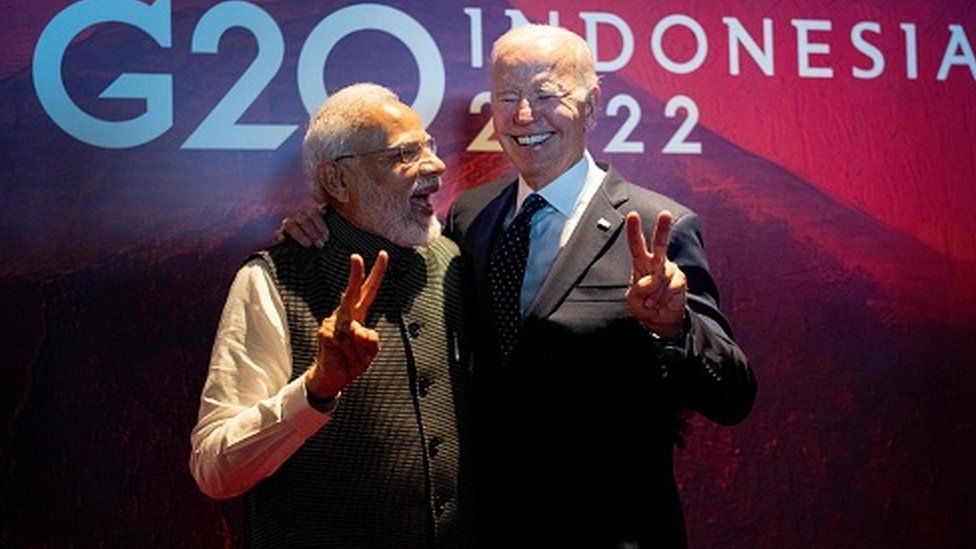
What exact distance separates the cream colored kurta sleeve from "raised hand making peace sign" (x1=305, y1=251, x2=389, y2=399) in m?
0.09

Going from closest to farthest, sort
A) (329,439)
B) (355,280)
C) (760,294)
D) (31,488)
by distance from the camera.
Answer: (355,280) → (329,439) → (31,488) → (760,294)

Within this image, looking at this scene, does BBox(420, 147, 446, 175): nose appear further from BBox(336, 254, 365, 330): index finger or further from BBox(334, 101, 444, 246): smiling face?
BBox(336, 254, 365, 330): index finger

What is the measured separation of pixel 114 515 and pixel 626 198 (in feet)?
4.90

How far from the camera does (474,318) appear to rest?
2805 millimetres

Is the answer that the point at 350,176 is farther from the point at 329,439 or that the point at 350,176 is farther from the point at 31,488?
the point at 31,488

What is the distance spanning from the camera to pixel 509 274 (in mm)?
2748

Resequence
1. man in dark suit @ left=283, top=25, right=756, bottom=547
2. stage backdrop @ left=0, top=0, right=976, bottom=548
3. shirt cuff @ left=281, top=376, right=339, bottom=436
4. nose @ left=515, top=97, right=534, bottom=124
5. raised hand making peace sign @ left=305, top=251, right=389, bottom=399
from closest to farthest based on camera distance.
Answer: raised hand making peace sign @ left=305, top=251, right=389, bottom=399
shirt cuff @ left=281, top=376, right=339, bottom=436
man in dark suit @ left=283, top=25, right=756, bottom=547
nose @ left=515, top=97, right=534, bottom=124
stage backdrop @ left=0, top=0, right=976, bottom=548

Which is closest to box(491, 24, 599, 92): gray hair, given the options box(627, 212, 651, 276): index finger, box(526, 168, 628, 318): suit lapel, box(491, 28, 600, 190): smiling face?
box(491, 28, 600, 190): smiling face

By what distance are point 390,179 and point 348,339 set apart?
1.87 ft

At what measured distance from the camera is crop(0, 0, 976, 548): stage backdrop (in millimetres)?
3215

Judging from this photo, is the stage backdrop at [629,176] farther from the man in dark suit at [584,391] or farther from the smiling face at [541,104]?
the man in dark suit at [584,391]

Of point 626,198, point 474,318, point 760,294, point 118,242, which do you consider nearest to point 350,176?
point 474,318

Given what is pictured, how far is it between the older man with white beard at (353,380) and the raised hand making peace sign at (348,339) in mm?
94

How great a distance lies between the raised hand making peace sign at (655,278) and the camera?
2.29m
